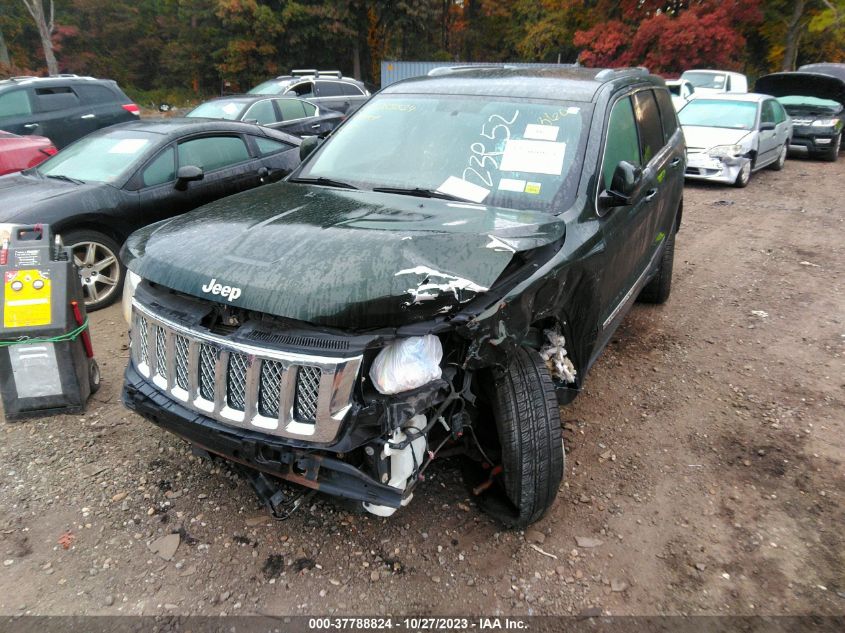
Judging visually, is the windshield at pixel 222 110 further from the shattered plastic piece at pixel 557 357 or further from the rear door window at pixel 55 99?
the shattered plastic piece at pixel 557 357

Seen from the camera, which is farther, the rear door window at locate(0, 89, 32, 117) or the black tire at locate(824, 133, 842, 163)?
the black tire at locate(824, 133, 842, 163)

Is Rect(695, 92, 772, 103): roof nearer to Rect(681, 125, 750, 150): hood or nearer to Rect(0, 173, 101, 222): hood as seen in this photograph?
Rect(681, 125, 750, 150): hood

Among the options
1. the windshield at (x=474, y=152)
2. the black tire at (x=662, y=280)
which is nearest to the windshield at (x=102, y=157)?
the windshield at (x=474, y=152)

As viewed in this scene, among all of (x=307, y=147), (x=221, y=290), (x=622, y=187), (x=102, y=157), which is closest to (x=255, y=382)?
(x=221, y=290)

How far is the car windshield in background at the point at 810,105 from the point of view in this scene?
14.2 metres

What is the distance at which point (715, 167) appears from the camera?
10.6 metres

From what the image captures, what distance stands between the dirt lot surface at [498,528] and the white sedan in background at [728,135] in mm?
7396

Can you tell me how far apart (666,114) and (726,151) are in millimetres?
6653

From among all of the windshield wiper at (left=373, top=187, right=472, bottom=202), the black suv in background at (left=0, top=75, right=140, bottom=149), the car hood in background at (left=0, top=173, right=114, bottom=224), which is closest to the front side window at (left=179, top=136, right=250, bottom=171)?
the car hood in background at (left=0, top=173, right=114, bottom=224)

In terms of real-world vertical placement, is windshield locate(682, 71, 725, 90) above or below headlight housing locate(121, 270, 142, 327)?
above

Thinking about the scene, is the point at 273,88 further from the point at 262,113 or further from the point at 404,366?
the point at 404,366

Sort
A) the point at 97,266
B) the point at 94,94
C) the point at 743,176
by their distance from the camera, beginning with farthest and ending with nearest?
the point at 743,176 → the point at 94,94 → the point at 97,266

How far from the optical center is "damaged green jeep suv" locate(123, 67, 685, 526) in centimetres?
215

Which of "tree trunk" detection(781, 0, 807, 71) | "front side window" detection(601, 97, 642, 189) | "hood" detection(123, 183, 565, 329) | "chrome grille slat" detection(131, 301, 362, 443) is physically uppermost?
"tree trunk" detection(781, 0, 807, 71)
